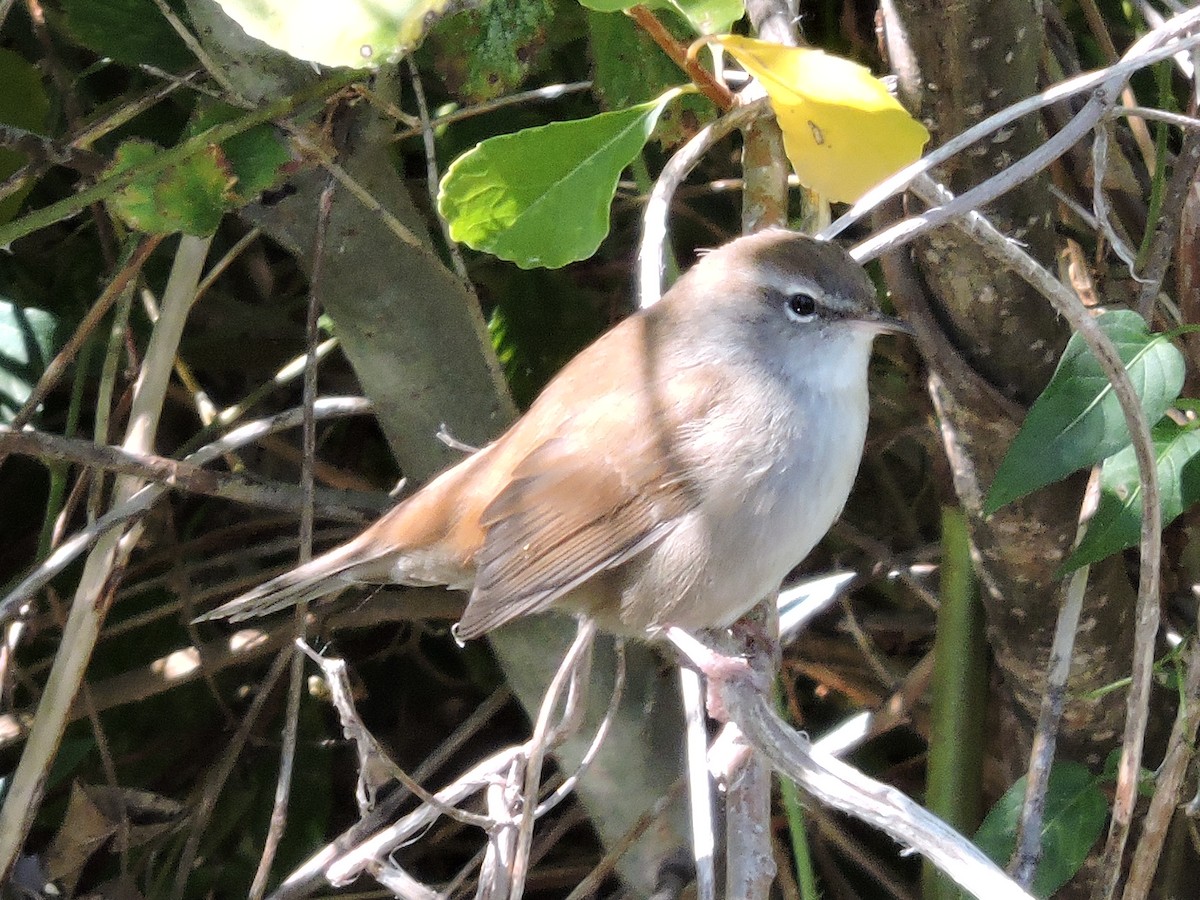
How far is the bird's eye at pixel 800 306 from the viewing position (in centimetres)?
230

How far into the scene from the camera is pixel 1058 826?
Answer: 2.14 meters

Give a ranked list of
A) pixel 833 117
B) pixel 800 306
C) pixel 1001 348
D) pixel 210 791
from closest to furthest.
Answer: pixel 833 117
pixel 1001 348
pixel 800 306
pixel 210 791

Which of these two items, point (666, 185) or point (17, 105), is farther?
point (17, 105)

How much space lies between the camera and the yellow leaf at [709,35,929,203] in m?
1.67

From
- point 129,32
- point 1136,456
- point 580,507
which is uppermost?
point 129,32

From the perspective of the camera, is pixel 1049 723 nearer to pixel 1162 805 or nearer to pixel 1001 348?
pixel 1162 805

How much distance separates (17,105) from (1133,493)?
7.61ft

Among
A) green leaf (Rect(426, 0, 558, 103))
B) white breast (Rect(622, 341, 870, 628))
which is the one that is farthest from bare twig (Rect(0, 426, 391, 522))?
green leaf (Rect(426, 0, 558, 103))

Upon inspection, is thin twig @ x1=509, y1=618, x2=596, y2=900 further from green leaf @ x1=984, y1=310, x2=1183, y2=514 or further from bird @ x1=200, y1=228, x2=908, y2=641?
green leaf @ x1=984, y1=310, x2=1183, y2=514

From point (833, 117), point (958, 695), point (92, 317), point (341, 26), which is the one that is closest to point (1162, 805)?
point (958, 695)

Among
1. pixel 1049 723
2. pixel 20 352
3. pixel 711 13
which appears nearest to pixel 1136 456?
pixel 1049 723

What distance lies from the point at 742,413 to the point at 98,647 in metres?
1.83

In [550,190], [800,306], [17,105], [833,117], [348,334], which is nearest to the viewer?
[833,117]

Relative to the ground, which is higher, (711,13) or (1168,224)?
(711,13)
